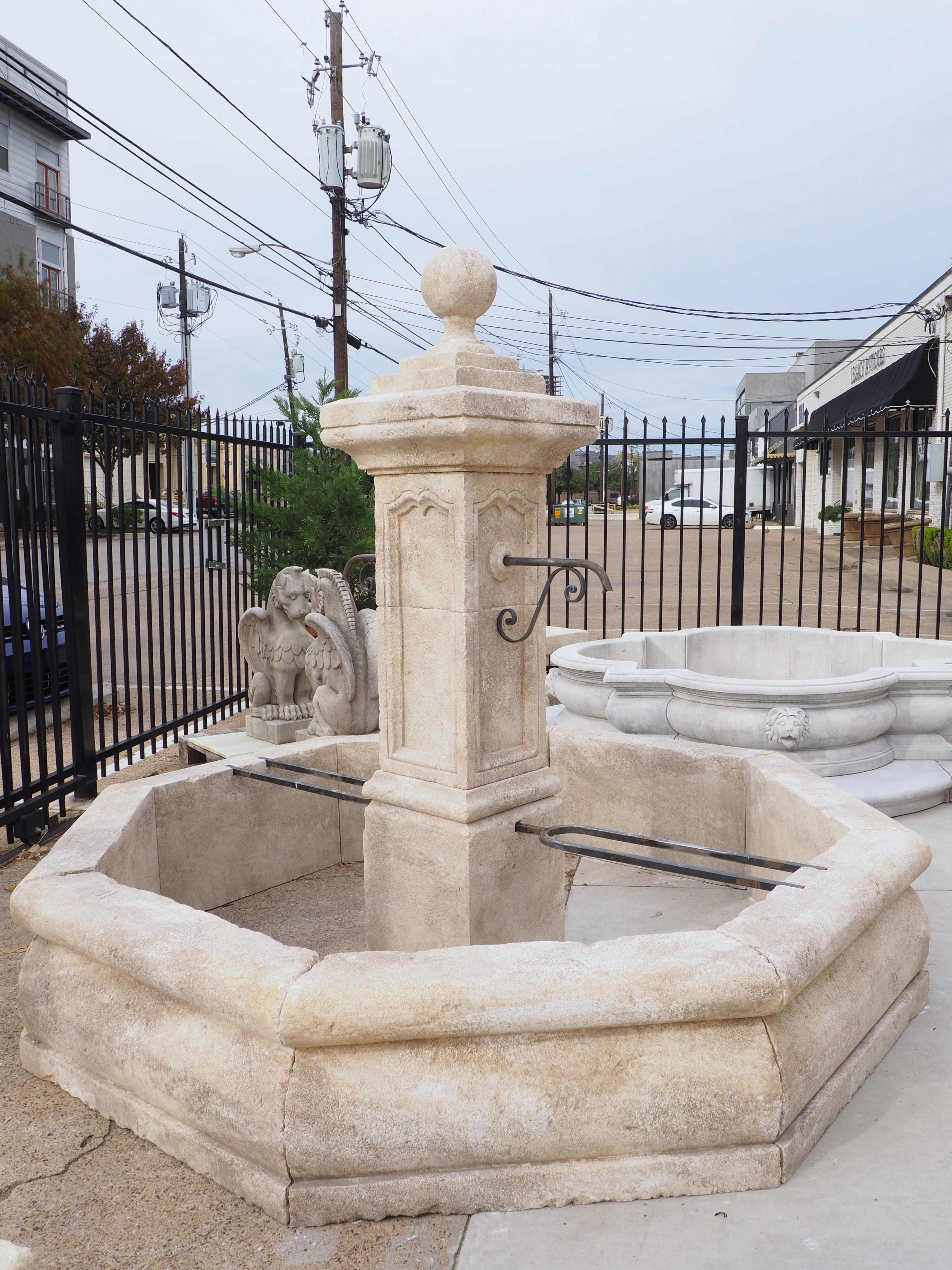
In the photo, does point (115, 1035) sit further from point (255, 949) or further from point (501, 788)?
point (501, 788)

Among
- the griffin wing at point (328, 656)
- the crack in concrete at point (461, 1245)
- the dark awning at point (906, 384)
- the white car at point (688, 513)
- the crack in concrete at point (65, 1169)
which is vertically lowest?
the crack in concrete at point (65, 1169)

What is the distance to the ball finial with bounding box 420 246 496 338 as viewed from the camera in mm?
3062

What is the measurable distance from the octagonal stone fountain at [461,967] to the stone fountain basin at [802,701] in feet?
4.15

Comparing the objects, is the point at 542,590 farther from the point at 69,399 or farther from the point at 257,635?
the point at 69,399

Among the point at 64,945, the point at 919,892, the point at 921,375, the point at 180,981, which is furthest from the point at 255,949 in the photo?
the point at 921,375

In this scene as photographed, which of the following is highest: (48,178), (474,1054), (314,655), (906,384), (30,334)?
(48,178)

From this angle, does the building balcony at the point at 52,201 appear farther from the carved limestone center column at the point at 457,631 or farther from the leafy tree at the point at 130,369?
the carved limestone center column at the point at 457,631

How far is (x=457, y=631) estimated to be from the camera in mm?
3084

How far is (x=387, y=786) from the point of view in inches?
132

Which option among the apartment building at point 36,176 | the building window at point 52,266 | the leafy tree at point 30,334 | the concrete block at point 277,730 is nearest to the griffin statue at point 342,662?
the concrete block at point 277,730

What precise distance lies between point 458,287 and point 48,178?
32067 millimetres

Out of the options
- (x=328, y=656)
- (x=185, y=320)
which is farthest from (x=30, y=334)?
(x=328, y=656)

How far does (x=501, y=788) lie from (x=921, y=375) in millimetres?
19391

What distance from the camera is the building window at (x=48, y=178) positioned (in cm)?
2855
